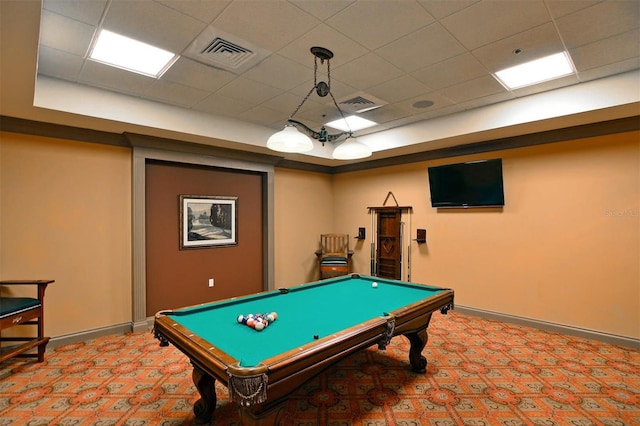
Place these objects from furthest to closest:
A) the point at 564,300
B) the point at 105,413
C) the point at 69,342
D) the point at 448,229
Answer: the point at 448,229, the point at 564,300, the point at 69,342, the point at 105,413

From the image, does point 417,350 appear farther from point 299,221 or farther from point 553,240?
point 299,221

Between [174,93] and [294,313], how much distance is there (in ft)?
8.99

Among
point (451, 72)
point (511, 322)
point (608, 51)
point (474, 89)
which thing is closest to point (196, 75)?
point (451, 72)

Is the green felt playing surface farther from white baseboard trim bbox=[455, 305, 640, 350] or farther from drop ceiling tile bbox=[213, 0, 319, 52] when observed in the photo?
drop ceiling tile bbox=[213, 0, 319, 52]

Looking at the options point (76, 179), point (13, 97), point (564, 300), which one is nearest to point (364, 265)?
point (564, 300)

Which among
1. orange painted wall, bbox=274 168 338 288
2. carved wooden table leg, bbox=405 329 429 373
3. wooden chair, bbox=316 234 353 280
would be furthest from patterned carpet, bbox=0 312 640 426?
orange painted wall, bbox=274 168 338 288

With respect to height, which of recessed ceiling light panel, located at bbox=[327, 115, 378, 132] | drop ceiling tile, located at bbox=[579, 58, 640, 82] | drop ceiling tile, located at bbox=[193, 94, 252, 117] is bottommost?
drop ceiling tile, located at bbox=[579, 58, 640, 82]

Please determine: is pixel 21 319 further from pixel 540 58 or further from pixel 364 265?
pixel 540 58

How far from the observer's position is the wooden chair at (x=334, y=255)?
19.2 ft

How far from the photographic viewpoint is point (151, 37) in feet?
8.13

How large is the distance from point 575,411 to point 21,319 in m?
4.86

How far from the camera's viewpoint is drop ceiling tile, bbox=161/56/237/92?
9.59 feet

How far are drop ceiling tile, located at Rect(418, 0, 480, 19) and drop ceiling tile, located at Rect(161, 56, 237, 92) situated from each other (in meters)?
1.86

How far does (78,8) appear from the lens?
213 cm
